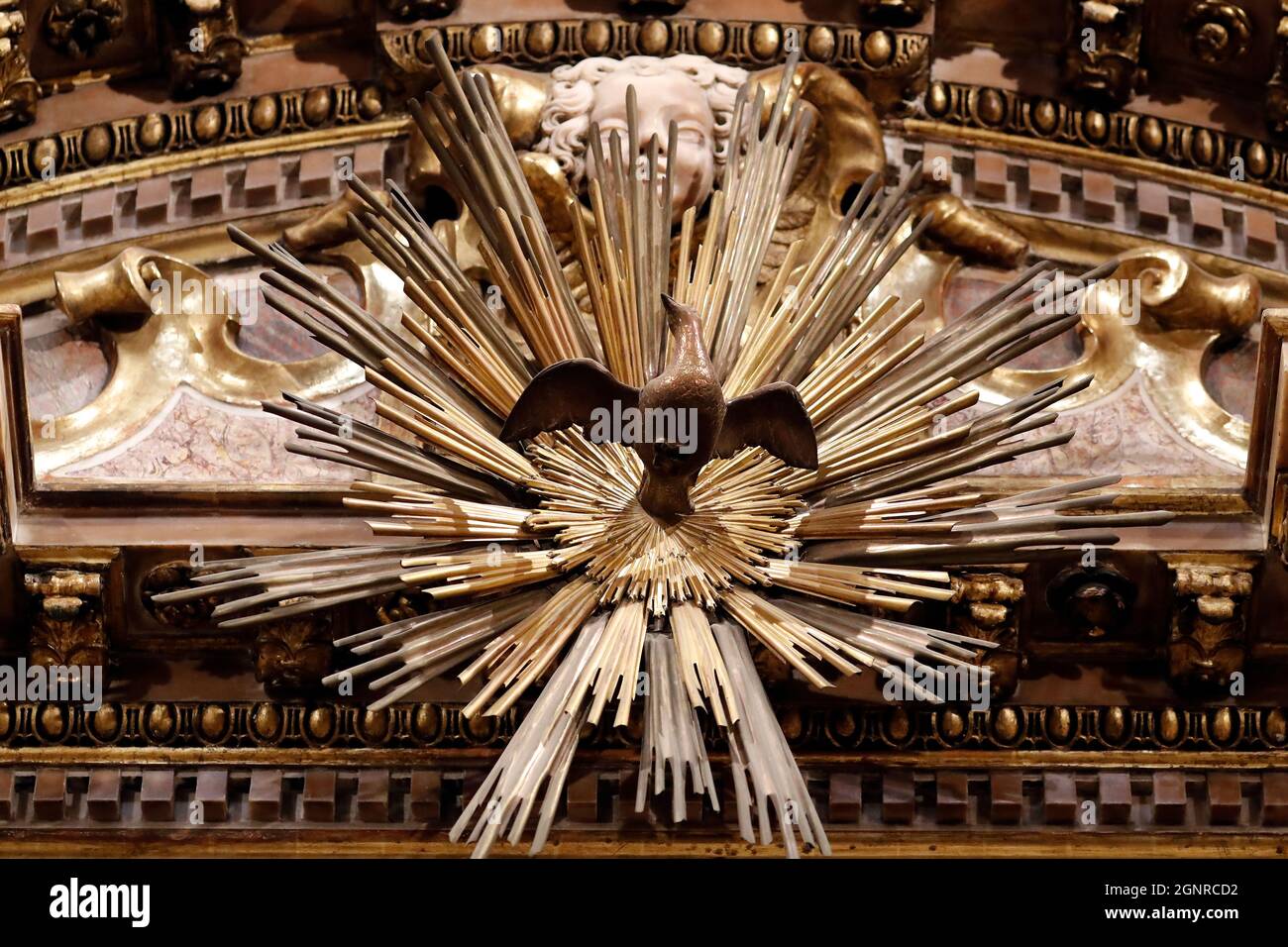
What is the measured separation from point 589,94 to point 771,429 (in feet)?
4.65

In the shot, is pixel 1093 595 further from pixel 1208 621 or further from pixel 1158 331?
pixel 1158 331

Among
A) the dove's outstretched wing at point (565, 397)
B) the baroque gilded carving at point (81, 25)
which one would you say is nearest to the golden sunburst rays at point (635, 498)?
the dove's outstretched wing at point (565, 397)

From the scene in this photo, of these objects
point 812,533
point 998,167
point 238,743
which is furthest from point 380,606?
point 998,167

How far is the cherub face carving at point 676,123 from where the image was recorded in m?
7.03

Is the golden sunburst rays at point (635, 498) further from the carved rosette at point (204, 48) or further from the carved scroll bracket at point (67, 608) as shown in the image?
the carved rosette at point (204, 48)

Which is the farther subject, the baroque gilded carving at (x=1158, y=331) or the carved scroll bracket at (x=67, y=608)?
the baroque gilded carving at (x=1158, y=331)

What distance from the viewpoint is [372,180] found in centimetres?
742

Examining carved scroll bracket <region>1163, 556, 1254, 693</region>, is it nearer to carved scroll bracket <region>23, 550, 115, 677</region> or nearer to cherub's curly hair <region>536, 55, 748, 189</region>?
cherub's curly hair <region>536, 55, 748, 189</region>

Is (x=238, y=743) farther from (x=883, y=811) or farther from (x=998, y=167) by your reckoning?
(x=998, y=167)

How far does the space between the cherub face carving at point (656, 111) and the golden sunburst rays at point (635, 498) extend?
1.29ft

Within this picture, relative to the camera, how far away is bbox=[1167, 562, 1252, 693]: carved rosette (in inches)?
256

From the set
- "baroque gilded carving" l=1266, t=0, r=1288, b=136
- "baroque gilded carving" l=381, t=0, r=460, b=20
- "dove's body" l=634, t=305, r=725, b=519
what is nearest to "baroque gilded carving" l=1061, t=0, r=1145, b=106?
"baroque gilded carving" l=1266, t=0, r=1288, b=136

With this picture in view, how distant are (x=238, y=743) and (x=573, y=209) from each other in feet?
4.29

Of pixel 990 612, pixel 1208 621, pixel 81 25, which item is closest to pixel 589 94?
pixel 81 25
